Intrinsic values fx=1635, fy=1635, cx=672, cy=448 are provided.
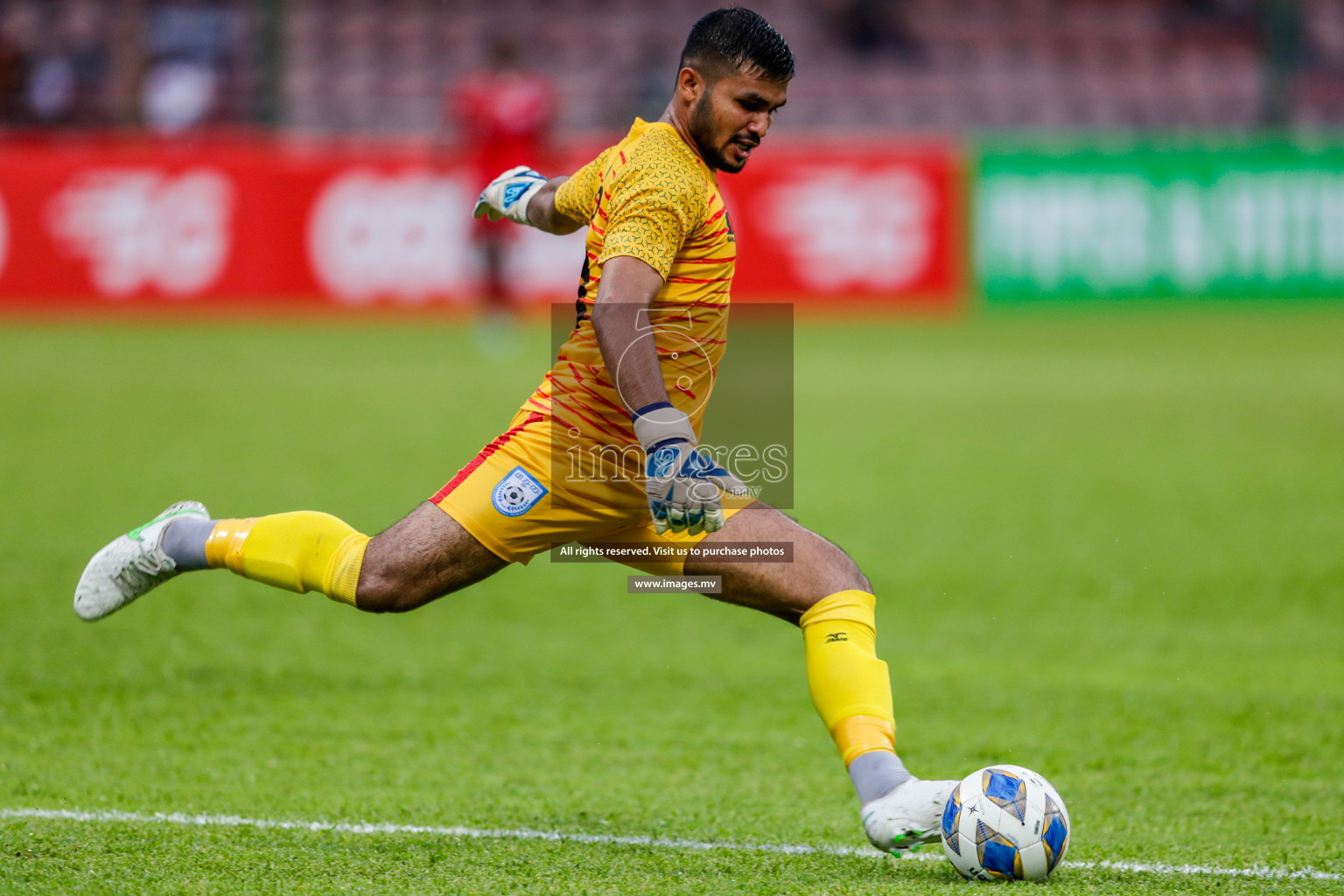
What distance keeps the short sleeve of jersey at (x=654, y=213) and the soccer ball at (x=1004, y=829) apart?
1434 millimetres

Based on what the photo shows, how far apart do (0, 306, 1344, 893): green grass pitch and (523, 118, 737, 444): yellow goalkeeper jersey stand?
1.17 m

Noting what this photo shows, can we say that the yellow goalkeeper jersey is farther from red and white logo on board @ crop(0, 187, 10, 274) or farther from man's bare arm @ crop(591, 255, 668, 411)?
red and white logo on board @ crop(0, 187, 10, 274)

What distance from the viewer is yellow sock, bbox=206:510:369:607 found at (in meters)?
4.36

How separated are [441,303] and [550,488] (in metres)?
15.4

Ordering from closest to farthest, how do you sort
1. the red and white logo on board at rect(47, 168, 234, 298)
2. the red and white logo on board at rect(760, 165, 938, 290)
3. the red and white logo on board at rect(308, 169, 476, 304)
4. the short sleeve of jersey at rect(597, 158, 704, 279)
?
the short sleeve of jersey at rect(597, 158, 704, 279) → the red and white logo on board at rect(47, 168, 234, 298) → the red and white logo on board at rect(308, 169, 476, 304) → the red and white logo on board at rect(760, 165, 938, 290)

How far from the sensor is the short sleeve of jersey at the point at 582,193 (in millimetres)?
4293

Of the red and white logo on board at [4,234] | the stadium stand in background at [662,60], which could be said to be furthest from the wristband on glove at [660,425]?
the stadium stand in background at [662,60]

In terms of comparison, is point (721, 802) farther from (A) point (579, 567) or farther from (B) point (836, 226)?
(B) point (836, 226)

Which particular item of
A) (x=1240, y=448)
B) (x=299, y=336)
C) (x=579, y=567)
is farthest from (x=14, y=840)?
(x=299, y=336)

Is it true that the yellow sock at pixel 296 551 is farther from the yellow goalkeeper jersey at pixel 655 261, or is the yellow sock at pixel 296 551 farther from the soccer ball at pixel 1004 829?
the soccer ball at pixel 1004 829

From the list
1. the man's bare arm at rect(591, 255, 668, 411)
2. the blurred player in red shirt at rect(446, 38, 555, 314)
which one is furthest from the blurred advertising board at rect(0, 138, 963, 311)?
the man's bare arm at rect(591, 255, 668, 411)

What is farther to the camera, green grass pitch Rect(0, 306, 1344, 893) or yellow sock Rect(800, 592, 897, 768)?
green grass pitch Rect(0, 306, 1344, 893)

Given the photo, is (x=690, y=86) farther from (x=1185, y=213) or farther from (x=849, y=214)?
(x=1185, y=213)

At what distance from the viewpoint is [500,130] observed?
1723 centimetres
